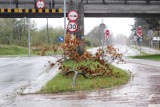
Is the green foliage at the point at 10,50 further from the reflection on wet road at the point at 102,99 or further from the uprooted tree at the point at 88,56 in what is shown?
the reflection on wet road at the point at 102,99

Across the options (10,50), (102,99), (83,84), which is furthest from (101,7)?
(10,50)

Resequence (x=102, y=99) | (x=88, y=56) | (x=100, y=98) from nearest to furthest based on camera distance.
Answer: (x=102, y=99) < (x=100, y=98) < (x=88, y=56)

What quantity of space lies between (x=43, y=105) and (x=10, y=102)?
116 cm

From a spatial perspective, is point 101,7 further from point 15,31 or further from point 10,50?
point 15,31

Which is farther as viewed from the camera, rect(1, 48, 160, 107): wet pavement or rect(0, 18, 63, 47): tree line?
rect(0, 18, 63, 47): tree line

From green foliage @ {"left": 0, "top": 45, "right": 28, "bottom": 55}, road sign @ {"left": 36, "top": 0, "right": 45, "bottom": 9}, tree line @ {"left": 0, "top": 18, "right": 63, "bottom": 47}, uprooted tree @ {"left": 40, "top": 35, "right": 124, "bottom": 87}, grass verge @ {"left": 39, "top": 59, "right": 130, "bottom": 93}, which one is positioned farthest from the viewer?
tree line @ {"left": 0, "top": 18, "right": 63, "bottom": 47}

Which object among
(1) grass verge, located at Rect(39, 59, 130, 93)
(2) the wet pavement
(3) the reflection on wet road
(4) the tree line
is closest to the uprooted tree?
(1) grass verge, located at Rect(39, 59, 130, 93)

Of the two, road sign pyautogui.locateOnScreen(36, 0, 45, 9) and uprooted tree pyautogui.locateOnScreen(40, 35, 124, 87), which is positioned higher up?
road sign pyautogui.locateOnScreen(36, 0, 45, 9)

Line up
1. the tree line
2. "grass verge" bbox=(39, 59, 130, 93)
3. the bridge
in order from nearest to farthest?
"grass verge" bbox=(39, 59, 130, 93), the bridge, the tree line

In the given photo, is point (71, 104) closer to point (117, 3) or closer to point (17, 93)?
point (17, 93)

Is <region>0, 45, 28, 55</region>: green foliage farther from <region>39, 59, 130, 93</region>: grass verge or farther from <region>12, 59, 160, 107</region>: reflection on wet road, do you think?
<region>12, 59, 160, 107</region>: reflection on wet road

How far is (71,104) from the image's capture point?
10578mm

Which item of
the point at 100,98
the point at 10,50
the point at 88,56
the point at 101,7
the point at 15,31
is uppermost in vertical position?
the point at 101,7

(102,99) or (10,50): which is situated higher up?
(102,99)
